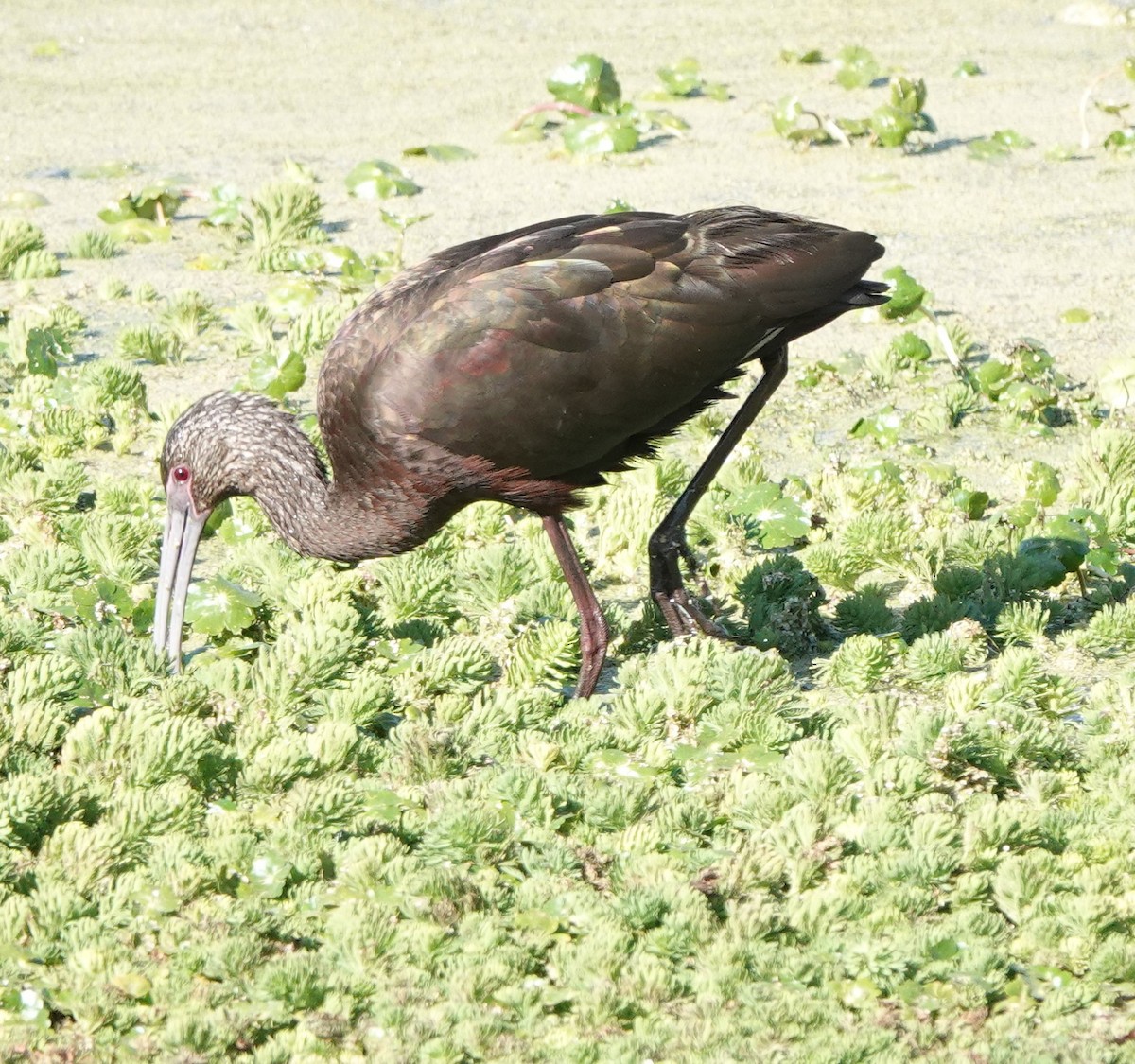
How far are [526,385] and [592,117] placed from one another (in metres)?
6.27

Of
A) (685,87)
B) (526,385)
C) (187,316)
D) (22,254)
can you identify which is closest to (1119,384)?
(526,385)

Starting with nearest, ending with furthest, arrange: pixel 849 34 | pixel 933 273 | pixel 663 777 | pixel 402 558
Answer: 1. pixel 663 777
2. pixel 402 558
3. pixel 933 273
4. pixel 849 34

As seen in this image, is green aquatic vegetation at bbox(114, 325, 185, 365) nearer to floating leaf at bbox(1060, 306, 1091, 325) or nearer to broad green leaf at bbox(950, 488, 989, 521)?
broad green leaf at bbox(950, 488, 989, 521)

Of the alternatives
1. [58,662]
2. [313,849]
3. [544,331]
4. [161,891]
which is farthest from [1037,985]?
[58,662]

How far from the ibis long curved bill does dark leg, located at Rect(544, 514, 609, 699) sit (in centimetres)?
118

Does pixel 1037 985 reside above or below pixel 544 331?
below

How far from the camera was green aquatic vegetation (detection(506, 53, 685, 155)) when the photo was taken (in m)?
10.7

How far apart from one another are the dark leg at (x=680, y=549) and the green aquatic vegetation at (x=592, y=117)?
5190 millimetres

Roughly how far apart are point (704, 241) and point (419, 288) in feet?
3.01

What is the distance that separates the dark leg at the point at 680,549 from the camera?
225 inches

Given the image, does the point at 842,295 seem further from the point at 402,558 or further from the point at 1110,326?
the point at 1110,326

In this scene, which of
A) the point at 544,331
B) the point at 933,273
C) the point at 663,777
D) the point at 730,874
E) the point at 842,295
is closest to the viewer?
the point at 730,874

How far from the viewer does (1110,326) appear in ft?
27.8

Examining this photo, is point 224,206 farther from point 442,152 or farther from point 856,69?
point 856,69
